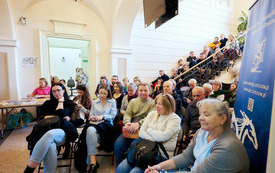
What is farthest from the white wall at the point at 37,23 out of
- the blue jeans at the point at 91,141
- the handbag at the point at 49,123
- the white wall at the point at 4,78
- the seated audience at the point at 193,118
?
the seated audience at the point at 193,118

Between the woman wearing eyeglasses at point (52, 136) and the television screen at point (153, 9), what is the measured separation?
1.91 m

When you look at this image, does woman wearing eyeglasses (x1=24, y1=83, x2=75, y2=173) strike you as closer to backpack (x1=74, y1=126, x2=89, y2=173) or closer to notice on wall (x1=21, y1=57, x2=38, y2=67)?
backpack (x1=74, y1=126, x2=89, y2=173)

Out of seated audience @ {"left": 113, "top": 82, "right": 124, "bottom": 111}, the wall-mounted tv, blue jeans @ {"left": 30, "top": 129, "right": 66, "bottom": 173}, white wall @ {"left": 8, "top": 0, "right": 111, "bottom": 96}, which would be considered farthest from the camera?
white wall @ {"left": 8, "top": 0, "right": 111, "bottom": 96}

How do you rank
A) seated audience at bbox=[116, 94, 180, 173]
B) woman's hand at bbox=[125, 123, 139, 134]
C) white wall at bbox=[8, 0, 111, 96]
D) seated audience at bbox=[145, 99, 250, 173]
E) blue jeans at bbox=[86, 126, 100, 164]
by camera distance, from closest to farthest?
seated audience at bbox=[145, 99, 250, 173]
seated audience at bbox=[116, 94, 180, 173]
woman's hand at bbox=[125, 123, 139, 134]
blue jeans at bbox=[86, 126, 100, 164]
white wall at bbox=[8, 0, 111, 96]

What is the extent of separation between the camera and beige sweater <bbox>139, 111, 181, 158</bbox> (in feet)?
4.85

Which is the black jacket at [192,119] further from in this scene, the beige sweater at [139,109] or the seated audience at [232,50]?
the seated audience at [232,50]

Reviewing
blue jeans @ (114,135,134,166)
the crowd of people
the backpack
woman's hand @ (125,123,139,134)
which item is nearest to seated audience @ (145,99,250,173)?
the crowd of people

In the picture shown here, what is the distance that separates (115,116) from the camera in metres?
2.43

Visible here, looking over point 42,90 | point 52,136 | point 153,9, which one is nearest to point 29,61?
point 42,90

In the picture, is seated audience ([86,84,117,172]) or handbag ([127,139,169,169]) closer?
handbag ([127,139,169,169])

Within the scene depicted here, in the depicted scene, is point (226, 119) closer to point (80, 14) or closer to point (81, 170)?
point (81, 170)

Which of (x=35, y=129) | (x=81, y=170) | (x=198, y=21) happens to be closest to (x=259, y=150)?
(x=81, y=170)

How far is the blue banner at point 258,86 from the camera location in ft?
3.14

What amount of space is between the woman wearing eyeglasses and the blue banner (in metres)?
1.97
